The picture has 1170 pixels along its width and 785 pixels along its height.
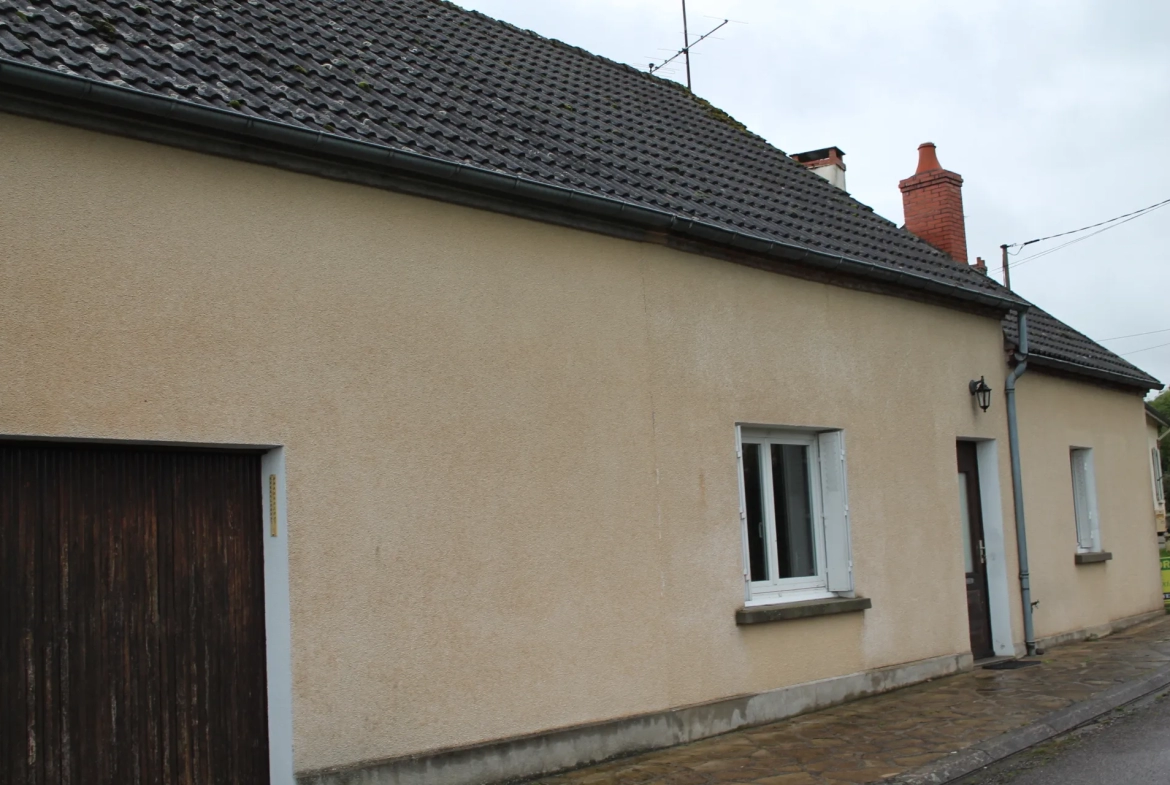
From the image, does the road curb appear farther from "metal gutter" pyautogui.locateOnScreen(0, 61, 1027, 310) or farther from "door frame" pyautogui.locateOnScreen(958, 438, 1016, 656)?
"metal gutter" pyautogui.locateOnScreen(0, 61, 1027, 310)

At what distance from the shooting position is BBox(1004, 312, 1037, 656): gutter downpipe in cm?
1259

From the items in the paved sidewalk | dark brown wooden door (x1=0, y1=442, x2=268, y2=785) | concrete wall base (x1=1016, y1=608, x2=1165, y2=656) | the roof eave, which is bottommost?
concrete wall base (x1=1016, y1=608, x2=1165, y2=656)

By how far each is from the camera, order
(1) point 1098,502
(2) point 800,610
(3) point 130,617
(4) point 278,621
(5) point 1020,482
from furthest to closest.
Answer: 1. (1) point 1098,502
2. (5) point 1020,482
3. (2) point 800,610
4. (4) point 278,621
5. (3) point 130,617

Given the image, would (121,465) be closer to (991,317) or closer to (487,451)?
(487,451)

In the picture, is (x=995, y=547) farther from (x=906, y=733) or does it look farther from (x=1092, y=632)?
(x=906, y=733)

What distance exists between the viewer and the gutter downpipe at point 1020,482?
1259 cm

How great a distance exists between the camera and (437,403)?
724cm

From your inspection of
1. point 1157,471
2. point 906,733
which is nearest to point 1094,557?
point 906,733

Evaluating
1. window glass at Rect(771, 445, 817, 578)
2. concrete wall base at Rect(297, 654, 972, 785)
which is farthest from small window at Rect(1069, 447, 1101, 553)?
window glass at Rect(771, 445, 817, 578)

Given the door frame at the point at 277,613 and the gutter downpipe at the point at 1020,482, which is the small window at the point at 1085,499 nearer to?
the gutter downpipe at the point at 1020,482

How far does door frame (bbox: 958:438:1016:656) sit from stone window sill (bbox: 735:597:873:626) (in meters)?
3.04

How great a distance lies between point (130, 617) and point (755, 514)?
17.7ft

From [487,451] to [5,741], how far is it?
10.7 feet

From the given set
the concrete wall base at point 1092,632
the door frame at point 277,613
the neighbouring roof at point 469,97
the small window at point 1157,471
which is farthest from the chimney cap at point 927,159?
the small window at point 1157,471
